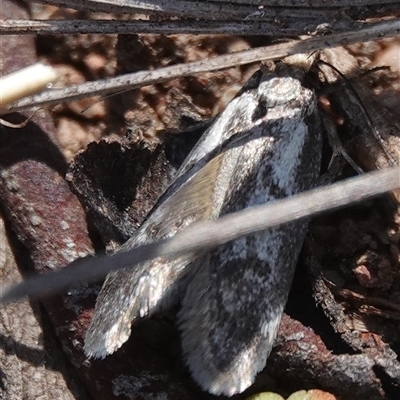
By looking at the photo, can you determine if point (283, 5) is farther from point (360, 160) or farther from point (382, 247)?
point (382, 247)

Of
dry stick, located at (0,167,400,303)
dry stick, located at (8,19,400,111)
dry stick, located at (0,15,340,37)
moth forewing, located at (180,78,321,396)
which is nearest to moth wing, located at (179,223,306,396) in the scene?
moth forewing, located at (180,78,321,396)

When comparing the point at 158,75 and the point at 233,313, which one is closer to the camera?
the point at 233,313

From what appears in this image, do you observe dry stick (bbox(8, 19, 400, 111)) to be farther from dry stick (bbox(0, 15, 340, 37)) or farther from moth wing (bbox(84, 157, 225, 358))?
moth wing (bbox(84, 157, 225, 358))

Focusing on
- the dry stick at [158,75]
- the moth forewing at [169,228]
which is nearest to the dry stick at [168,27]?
the dry stick at [158,75]

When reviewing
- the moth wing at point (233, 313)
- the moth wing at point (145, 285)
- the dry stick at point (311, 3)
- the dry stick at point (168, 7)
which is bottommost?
the moth wing at point (233, 313)

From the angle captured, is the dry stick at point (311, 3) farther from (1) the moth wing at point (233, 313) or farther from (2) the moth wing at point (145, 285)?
(1) the moth wing at point (233, 313)

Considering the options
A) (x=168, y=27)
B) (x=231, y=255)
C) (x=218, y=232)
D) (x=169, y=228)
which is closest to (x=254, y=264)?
(x=231, y=255)

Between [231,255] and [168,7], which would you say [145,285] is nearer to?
[231,255]
